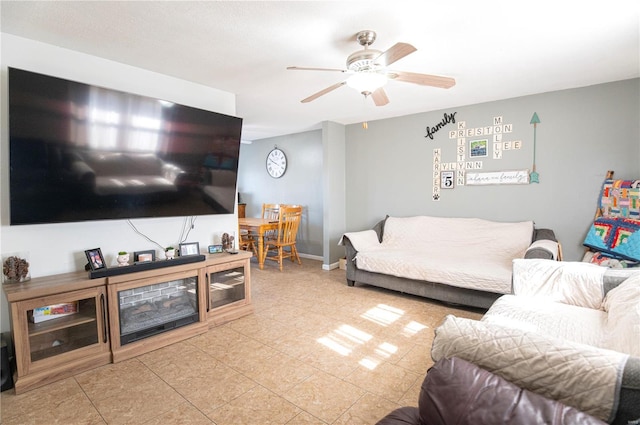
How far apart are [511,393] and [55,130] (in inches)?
111

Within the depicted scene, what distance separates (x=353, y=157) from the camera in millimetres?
5055

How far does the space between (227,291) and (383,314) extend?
157 cm

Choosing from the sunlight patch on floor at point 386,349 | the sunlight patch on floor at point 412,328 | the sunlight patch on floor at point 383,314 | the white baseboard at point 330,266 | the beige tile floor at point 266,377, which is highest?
the white baseboard at point 330,266

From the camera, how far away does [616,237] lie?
9.66 feet

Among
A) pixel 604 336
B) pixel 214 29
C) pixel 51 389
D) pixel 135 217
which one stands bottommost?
pixel 51 389

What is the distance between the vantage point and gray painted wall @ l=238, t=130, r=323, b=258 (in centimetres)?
565

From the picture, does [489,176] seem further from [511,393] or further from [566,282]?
[511,393]

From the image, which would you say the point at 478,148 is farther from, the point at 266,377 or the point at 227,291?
the point at 266,377

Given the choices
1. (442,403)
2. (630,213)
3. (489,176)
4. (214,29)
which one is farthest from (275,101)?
(630,213)

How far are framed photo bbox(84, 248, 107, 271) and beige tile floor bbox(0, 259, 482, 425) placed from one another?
728 millimetres

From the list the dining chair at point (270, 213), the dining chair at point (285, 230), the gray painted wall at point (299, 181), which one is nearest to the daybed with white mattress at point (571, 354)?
the dining chair at point (285, 230)

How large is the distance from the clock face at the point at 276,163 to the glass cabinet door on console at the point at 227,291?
3255 mm

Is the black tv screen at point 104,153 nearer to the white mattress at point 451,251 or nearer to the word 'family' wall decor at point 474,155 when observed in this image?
the white mattress at point 451,251

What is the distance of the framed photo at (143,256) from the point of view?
263 cm
